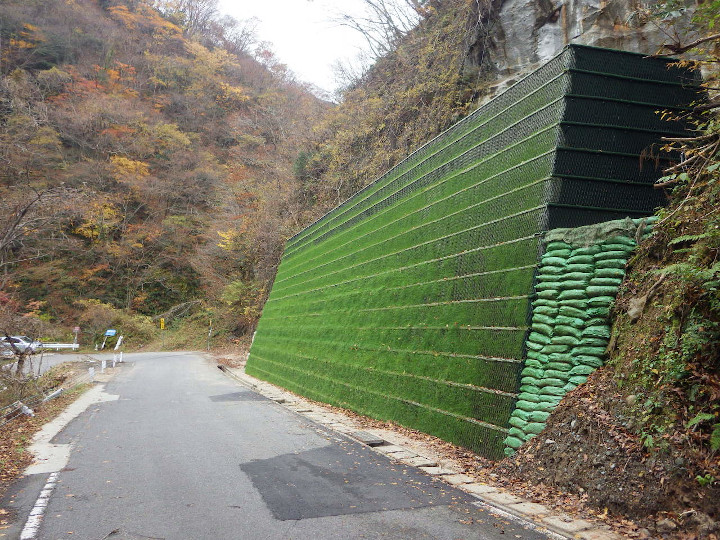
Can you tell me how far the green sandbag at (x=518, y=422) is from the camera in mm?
5898

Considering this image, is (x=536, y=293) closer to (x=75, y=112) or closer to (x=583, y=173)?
(x=583, y=173)

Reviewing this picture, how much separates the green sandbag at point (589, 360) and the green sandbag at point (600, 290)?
2.35ft

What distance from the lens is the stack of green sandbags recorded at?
5.72m

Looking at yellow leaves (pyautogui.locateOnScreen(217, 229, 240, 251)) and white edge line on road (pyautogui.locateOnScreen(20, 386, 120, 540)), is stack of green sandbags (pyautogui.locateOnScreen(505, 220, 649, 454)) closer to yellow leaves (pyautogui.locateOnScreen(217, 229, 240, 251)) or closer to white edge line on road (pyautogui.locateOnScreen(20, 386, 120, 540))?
white edge line on road (pyautogui.locateOnScreen(20, 386, 120, 540))

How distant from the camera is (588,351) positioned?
5.70 m

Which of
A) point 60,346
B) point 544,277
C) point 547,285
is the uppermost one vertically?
point 544,277

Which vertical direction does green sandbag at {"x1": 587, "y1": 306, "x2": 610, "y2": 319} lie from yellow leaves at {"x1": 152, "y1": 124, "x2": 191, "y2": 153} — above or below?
below

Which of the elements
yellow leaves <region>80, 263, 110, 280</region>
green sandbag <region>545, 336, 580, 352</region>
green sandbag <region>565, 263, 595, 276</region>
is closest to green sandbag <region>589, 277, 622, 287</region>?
green sandbag <region>565, 263, 595, 276</region>

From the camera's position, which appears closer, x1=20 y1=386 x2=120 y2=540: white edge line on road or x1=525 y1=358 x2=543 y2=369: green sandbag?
x1=20 y1=386 x2=120 y2=540: white edge line on road

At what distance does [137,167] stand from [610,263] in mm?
35664

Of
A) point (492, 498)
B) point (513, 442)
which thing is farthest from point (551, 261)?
point (492, 498)

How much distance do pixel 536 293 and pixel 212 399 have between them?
915 cm

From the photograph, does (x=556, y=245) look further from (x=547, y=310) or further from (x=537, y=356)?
(x=537, y=356)

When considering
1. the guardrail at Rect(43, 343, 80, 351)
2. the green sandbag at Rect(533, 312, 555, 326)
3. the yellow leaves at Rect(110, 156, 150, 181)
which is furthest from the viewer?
the yellow leaves at Rect(110, 156, 150, 181)
